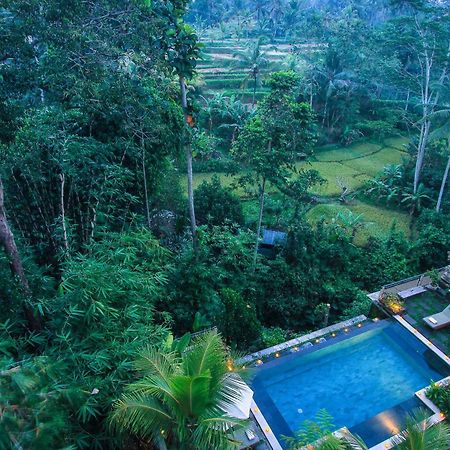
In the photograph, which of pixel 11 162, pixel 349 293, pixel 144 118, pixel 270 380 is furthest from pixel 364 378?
pixel 11 162

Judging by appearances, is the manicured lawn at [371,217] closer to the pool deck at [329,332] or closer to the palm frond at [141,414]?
the pool deck at [329,332]

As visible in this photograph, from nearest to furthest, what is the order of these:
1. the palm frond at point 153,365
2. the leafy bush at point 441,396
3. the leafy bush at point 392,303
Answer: the palm frond at point 153,365, the leafy bush at point 441,396, the leafy bush at point 392,303

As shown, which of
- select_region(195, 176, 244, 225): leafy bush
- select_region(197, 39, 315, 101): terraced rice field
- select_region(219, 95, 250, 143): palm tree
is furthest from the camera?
select_region(197, 39, 315, 101): terraced rice field

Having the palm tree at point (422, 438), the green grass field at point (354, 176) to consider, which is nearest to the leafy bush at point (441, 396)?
the palm tree at point (422, 438)

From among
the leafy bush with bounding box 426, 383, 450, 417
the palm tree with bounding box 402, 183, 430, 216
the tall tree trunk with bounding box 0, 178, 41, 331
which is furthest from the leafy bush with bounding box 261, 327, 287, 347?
the palm tree with bounding box 402, 183, 430, 216

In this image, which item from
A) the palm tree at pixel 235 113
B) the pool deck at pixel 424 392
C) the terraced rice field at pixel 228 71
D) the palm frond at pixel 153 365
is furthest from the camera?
the terraced rice field at pixel 228 71

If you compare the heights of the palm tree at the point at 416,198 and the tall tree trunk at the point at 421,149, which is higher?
the tall tree trunk at the point at 421,149

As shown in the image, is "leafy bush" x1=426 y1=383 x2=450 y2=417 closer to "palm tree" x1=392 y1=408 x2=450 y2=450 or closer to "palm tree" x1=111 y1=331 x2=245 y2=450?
"palm tree" x1=392 y1=408 x2=450 y2=450
